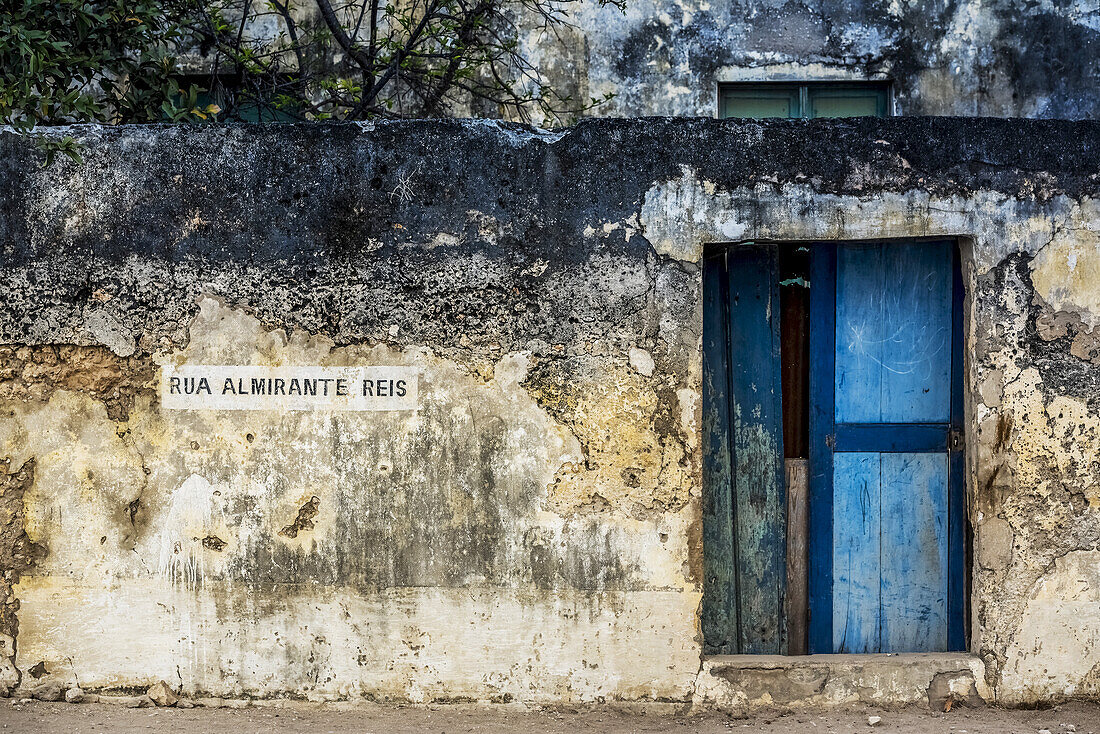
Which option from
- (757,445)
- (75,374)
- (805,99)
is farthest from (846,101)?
(75,374)

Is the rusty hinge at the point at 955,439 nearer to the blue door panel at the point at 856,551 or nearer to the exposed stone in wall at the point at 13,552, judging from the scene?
the blue door panel at the point at 856,551

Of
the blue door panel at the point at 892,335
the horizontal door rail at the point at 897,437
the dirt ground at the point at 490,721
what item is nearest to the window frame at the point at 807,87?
the blue door panel at the point at 892,335

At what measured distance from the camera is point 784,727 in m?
3.07

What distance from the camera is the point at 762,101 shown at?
5695 mm

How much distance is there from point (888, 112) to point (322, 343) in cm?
415

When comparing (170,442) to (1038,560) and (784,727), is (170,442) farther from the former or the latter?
(1038,560)

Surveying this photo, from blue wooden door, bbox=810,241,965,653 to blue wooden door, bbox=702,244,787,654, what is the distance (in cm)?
17

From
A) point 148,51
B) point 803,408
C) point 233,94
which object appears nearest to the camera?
point 803,408

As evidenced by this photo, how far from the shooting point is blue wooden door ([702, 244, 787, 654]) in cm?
336

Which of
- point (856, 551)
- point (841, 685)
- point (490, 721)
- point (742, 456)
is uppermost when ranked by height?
point (742, 456)

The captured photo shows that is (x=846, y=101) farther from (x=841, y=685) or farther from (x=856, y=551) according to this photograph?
(x=841, y=685)

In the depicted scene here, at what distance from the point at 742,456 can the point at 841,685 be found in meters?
0.86

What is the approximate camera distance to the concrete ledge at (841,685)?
10.4 feet

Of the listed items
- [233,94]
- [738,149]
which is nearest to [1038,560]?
[738,149]
